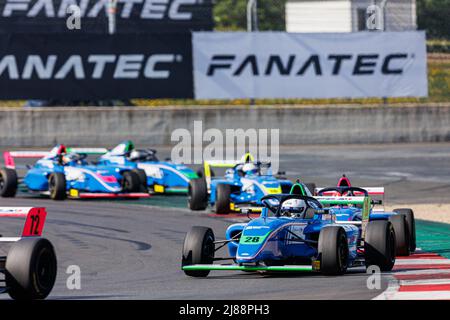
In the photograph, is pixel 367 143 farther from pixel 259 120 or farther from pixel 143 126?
pixel 143 126

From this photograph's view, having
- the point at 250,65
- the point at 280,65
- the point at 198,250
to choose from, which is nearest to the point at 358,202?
the point at 198,250

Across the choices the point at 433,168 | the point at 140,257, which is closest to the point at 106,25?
the point at 433,168

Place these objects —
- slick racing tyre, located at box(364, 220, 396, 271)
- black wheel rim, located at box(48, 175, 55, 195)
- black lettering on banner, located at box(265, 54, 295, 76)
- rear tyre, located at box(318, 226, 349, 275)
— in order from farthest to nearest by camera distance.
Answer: black lettering on banner, located at box(265, 54, 295, 76) < black wheel rim, located at box(48, 175, 55, 195) < slick racing tyre, located at box(364, 220, 396, 271) < rear tyre, located at box(318, 226, 349, 275)

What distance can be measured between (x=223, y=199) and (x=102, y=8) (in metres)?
13.4

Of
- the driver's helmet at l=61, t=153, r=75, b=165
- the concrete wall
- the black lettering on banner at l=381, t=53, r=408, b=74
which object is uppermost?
the black lettering on banner at l=381, t=53, r=408, b=74

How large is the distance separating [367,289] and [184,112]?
21379 mm

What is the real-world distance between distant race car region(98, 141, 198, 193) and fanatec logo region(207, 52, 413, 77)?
8.50 m

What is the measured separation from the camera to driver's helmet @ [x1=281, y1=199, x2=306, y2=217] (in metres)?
14.1

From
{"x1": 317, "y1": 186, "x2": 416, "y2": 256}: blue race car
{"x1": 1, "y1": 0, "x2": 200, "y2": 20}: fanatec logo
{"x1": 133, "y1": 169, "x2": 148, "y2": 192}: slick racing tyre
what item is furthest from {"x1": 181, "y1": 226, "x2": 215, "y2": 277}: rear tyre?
{"x1": 1, "y1": 0, "x2": 200, "y2": 20}: fanatec logo

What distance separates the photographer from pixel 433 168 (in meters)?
28.5

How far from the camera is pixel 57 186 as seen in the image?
77.5 feet

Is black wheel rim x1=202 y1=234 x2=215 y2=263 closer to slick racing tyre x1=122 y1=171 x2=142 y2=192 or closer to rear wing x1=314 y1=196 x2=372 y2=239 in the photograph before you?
rear wing x1=314 y1=196 x2=372 y2=239

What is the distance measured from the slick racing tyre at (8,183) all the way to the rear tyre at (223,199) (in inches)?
197

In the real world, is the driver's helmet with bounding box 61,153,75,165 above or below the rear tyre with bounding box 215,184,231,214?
above
